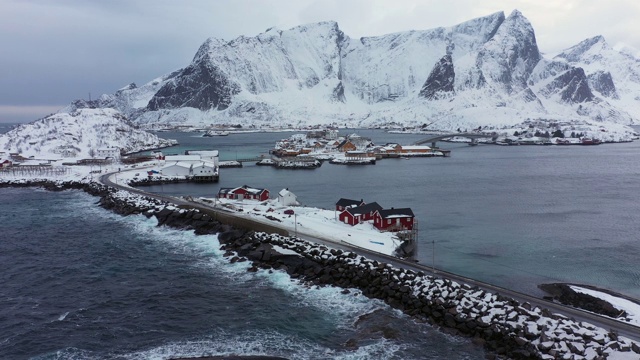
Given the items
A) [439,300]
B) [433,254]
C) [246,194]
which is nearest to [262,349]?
[439,300]

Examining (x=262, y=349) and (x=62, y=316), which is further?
(x=62, y=316)

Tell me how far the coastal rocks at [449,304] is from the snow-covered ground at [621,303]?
9.22ft

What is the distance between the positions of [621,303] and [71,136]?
82.1 m

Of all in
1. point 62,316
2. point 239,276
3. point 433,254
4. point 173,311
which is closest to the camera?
point 62,316

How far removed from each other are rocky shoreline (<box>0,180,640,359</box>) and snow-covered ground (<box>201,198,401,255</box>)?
2179 millimetres

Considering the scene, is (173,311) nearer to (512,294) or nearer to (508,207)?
(512,294)

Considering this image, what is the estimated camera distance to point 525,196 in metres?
44.5

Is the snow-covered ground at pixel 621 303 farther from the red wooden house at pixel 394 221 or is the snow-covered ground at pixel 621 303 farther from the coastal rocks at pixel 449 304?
the red wooden house at pixel 394 221

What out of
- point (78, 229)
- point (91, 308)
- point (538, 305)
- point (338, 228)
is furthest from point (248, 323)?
point (78, 229)

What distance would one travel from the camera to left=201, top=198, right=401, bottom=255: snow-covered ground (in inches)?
1009

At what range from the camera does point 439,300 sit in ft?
57.5

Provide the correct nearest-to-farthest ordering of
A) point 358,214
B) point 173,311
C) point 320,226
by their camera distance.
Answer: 1. point 173,311
2. point 320,226
3. point 358,214

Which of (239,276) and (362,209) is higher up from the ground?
(362,209)

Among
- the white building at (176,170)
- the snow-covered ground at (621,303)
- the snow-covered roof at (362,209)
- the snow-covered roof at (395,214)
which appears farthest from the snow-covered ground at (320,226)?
the white building at (176,170)
